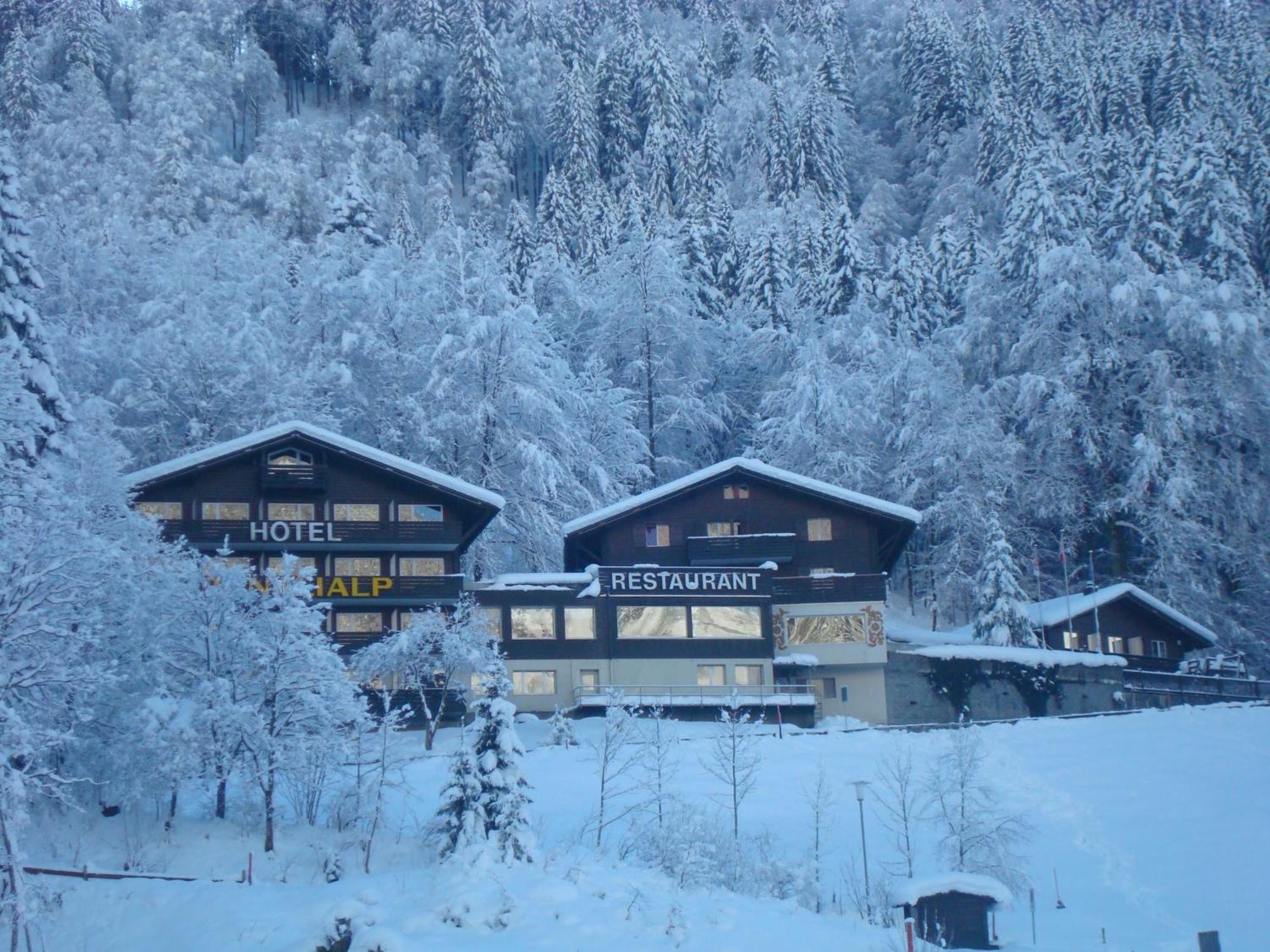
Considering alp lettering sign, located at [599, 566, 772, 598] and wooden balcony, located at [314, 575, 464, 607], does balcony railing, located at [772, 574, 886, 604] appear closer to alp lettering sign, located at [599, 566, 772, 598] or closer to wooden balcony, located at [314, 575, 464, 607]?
alp lettering sign, located at [599, 566, 772, 598]

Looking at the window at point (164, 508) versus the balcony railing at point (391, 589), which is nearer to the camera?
the window at point (164, 508)

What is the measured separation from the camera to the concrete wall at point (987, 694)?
46469 millimetres

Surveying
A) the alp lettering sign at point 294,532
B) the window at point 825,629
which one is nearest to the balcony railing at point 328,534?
the alp lettering sign at point 294,532

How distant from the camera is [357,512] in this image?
47719 millimetres

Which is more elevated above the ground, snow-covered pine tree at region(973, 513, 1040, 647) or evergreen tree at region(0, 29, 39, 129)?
evergreen tree at region(0, 29, 39, 129)

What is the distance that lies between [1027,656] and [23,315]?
3872 centimetres

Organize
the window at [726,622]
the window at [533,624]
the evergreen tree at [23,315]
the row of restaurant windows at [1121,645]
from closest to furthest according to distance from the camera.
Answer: the evergreen tree at [23,315]
the window at [533,624]
the window at [726,622]
the row of restaurant windows at [1121,645]

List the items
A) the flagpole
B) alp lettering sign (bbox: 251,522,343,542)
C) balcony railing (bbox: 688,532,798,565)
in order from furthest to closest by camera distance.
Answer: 1. the flagpole
2. balcony railing (bbox: 688,532,798,565)
3. alp lettering sign (bbox: 251,522,343,542)

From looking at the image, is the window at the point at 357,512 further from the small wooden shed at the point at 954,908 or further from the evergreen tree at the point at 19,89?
the evergreen tree at the point at 19,89

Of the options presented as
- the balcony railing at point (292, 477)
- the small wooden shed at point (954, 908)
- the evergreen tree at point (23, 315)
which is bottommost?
the small wooden shed at point (954, 908)

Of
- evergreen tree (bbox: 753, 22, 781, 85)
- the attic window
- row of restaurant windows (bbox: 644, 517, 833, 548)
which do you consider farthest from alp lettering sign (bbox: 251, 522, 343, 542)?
evergreen tree (bbox: 753, 22, 781, 85)

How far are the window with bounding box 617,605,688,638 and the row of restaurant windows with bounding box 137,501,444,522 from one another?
831 centimetres

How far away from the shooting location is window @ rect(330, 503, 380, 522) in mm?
47656

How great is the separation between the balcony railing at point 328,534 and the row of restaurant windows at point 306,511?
0.26m
